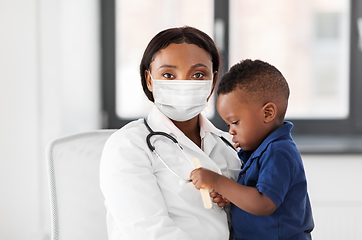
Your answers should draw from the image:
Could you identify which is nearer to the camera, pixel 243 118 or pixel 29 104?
pixel 243 118

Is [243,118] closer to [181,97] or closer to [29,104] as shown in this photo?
[181,97]

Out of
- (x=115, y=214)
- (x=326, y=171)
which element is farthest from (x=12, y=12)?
(x=326, y=171)

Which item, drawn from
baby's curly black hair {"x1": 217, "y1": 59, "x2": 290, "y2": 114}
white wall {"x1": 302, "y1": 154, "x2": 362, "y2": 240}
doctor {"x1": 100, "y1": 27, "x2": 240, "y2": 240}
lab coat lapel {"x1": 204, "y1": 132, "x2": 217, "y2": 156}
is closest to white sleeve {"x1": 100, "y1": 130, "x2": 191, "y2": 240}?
doctor {"x1": 100, "y1": 27, "x2": 240, "y2": 240}

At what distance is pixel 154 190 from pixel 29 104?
1175 millimetres

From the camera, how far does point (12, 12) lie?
1811 mm

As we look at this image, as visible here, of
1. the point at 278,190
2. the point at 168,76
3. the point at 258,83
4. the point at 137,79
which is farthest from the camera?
the point at 137,79

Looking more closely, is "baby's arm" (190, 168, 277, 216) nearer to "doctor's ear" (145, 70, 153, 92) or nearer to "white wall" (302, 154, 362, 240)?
"doctor's ear" (145, 70, 153, 92)

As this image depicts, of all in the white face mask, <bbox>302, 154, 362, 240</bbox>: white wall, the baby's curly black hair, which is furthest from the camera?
<bbox>302, 154, 362, 240</bbox>: white wall

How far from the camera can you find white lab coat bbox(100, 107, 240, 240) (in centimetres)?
95

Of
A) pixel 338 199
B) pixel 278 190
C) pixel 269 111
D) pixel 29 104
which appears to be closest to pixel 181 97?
pixel 269 111

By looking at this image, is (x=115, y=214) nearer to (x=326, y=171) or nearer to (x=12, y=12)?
(x=12, y=12)

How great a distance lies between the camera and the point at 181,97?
3.80 ft

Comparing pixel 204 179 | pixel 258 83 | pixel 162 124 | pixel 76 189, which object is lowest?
pixel 76 189

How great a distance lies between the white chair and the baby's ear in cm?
60
